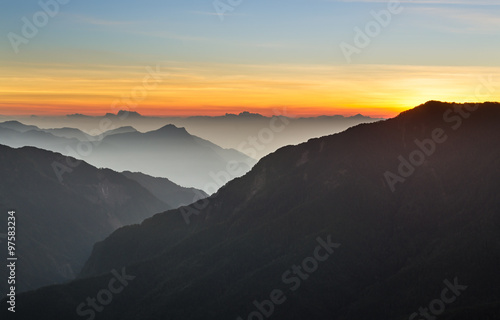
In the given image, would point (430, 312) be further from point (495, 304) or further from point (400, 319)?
point (495, 304)

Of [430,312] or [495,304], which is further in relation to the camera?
[430,312]

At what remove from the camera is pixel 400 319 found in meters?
194

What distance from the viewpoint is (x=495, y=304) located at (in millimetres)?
175500

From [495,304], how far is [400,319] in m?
30.1

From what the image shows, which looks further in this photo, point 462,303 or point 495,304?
point 462,303

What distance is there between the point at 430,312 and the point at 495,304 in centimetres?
2328

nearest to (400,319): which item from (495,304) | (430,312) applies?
→ (430,312)

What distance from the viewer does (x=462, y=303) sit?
197 metres

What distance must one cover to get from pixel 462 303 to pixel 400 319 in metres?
20.8

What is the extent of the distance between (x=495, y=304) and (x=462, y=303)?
2171cm
